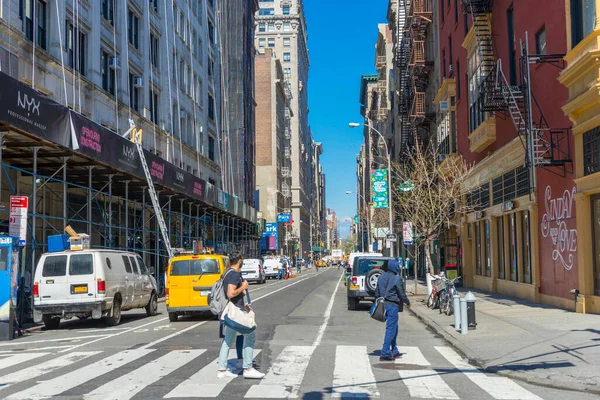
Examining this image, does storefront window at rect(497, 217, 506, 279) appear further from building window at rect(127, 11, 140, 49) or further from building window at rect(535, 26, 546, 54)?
building window at rect(127, 11, 140, 49)

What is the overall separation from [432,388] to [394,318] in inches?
104

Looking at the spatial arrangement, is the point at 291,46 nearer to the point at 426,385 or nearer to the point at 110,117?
the point at 110,117

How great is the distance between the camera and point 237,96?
235 feet

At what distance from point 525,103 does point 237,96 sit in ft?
175

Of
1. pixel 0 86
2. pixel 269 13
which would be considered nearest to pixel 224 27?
pixel 0 86

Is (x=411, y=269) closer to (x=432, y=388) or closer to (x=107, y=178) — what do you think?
(x=107, y=178)

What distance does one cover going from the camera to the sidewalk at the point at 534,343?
9.93 meters

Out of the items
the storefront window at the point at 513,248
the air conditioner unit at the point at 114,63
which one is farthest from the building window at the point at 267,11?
the storefront window at the point at 513,248

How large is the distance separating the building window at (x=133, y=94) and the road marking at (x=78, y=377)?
86.9 ft

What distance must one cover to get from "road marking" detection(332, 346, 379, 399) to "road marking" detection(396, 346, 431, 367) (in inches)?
25.6

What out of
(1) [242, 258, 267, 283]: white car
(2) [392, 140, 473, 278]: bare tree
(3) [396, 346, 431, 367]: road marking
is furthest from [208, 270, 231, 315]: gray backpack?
(1) [242, 258, 267, 283]: white car

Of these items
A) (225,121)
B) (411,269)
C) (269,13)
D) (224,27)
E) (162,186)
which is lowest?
(411,269)

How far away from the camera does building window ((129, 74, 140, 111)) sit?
3725 cm

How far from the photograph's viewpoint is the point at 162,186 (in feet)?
105
